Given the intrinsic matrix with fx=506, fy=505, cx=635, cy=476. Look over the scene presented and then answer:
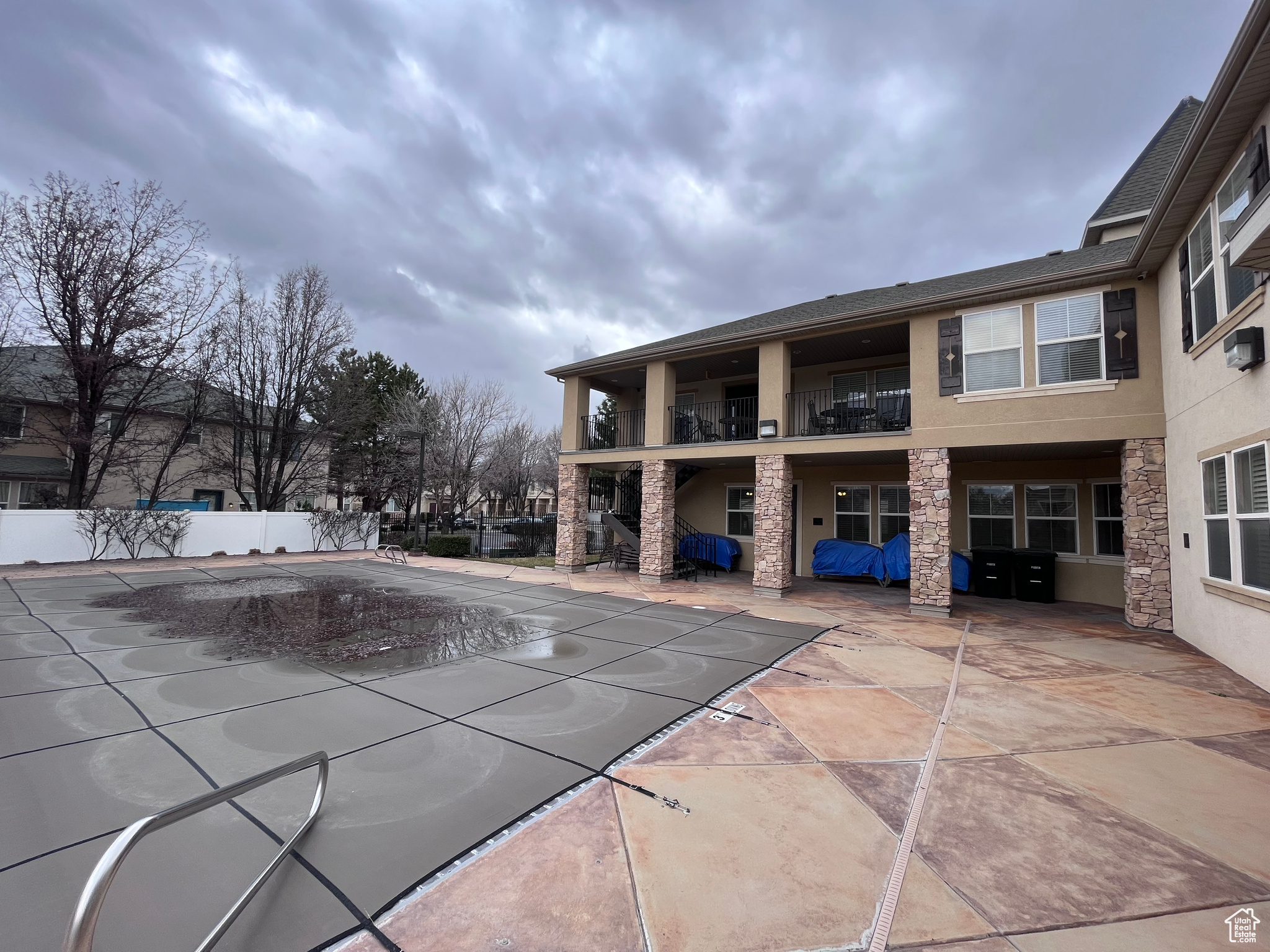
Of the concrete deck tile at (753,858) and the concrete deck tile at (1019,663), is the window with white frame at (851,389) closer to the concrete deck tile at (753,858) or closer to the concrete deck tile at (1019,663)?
the concrete deck tile at (1019,663)

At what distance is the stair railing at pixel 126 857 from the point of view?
1228mm

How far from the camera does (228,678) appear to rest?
514 centimetres

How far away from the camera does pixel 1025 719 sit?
15.2 ft

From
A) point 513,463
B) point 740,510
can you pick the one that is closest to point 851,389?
point 740,510

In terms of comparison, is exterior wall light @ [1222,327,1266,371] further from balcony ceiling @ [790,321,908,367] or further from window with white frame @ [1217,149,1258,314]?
balcony ceiling @ [790,321,908,367]

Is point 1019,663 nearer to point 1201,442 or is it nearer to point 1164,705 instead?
point 1164,705

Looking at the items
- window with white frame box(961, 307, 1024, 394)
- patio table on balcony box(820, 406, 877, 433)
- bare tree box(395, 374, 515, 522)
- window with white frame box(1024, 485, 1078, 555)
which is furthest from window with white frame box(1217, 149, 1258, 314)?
bare tree box(395, 374, 515, 522)

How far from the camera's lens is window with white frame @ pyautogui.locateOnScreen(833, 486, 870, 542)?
1349cm

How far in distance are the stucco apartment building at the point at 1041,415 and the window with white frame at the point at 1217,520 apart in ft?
0.14

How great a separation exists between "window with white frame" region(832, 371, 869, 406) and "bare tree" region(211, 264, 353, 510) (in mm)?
20009

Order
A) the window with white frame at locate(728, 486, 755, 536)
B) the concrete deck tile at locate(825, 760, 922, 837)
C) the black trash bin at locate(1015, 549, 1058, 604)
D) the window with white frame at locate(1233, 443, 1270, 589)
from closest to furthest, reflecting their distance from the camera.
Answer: the concrete deck tile at locate(825, 760, 922, 837) → the window with white frame at locate(1233, 443, 1270, 589) → the black trash bin at locate(1015, 549, 1058, 604) → the window with white frame at locate(728, 486, 755, 536)

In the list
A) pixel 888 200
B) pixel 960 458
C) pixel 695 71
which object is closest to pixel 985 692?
pixel 960 458

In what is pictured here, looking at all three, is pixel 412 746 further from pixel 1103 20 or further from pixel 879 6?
pixel 1103 20

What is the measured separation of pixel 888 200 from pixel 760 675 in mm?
19138
